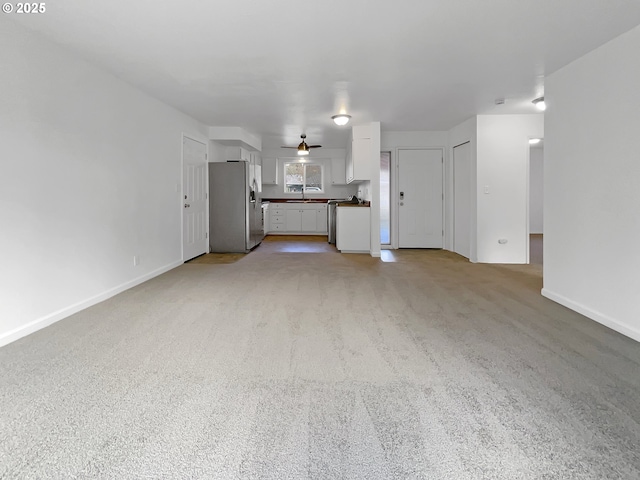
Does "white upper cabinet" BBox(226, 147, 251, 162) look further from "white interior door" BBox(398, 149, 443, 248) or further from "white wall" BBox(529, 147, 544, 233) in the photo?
"white wall" BBox(529, 147, 544, 233)

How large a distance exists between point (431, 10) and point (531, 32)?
0.91 metres

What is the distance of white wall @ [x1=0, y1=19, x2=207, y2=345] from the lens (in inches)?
107

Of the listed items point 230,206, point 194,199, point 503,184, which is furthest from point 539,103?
point 194,199

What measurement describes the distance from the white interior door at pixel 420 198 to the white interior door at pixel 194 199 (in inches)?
143

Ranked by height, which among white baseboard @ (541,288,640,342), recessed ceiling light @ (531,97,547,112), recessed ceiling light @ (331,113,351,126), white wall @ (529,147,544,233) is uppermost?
recessed ceiling light @ (331,113,351,126)

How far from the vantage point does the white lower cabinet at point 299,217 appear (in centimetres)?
1069

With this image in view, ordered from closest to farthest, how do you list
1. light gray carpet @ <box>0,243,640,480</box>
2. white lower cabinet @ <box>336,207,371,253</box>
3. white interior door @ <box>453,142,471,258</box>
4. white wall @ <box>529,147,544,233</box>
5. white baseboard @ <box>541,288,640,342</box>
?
light gray carpet @ <box>0,243,640,480</box>, white baseboard @ <box>541,288,640,342</box>, white interior door @ <box>453,142,471,258</box>, white lower cabinet @ <box>336,207,371,253</box>, white wall @ <box>529,147,544,233</box>

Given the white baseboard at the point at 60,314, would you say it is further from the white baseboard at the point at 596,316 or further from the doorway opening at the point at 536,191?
the doorway opening at the point at 536,191

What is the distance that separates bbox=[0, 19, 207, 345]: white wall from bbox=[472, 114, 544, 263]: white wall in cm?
466

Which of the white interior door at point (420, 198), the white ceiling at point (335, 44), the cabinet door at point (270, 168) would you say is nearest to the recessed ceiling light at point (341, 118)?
the white ceiling at point (335, 44)

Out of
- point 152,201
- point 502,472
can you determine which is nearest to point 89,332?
point 152,201

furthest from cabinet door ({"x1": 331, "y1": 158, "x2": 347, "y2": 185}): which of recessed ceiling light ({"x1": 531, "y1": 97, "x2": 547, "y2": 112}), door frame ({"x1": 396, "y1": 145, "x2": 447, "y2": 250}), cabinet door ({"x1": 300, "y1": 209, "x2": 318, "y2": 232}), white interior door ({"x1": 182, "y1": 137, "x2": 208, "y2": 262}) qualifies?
recessed ceiling light ({"x1": 531, "y1": 97, "x2": 547, "y2": 112})

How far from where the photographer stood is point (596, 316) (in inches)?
123

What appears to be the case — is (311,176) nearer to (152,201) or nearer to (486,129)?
(486,129)
